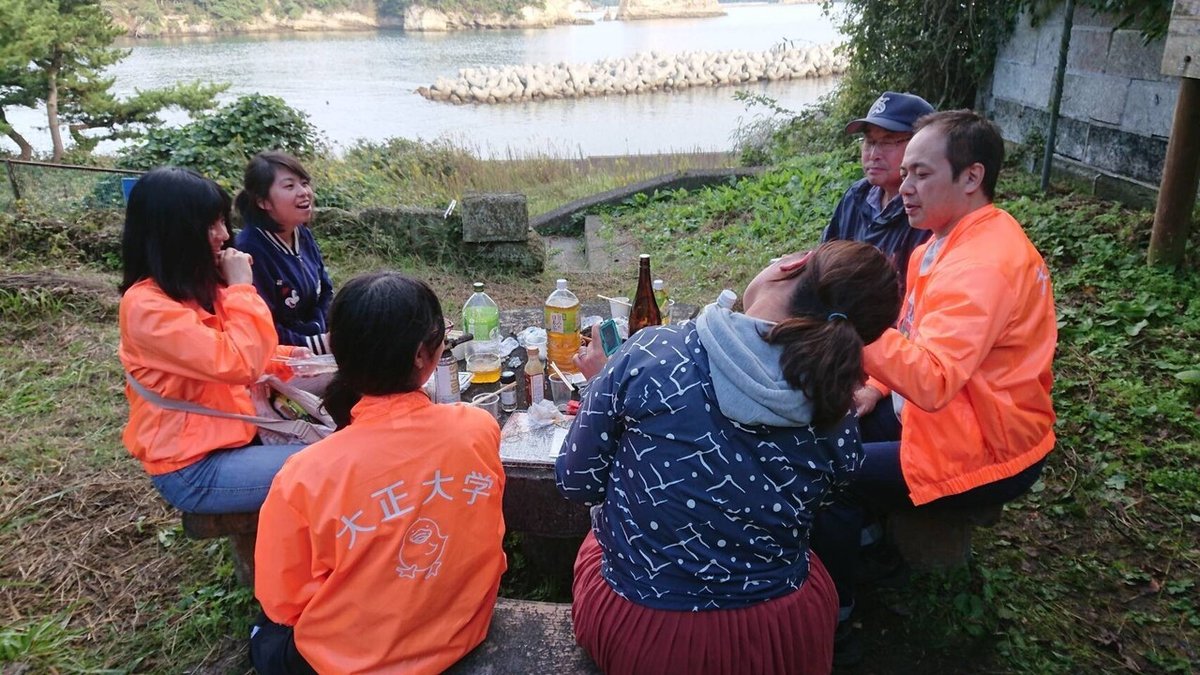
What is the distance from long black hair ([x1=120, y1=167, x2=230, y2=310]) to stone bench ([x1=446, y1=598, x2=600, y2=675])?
1375 millimetres

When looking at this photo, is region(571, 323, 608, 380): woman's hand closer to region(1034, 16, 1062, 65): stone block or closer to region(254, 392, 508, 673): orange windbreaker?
region(254, 392, 508, 673): orange windbreaker

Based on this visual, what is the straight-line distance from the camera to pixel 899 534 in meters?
2.49

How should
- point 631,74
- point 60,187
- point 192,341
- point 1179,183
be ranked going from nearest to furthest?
point 192,341 → point 1179,183 → point 60,187 → point 631,74

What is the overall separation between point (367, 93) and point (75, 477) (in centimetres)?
3048

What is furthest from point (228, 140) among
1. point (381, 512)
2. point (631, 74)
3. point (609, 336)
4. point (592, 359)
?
point (631, 74)

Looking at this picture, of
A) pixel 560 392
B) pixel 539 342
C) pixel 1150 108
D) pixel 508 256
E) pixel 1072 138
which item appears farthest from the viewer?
pixel 508 256

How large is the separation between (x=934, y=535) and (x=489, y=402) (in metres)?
1.58

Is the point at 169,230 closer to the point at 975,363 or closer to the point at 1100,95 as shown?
the point at 975,363

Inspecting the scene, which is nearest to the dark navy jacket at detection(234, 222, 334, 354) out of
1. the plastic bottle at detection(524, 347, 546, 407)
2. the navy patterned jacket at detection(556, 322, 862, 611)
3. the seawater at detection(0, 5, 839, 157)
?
the plastic bottle at detection(524, 347, 546, 407)

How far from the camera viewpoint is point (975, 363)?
1908 mm

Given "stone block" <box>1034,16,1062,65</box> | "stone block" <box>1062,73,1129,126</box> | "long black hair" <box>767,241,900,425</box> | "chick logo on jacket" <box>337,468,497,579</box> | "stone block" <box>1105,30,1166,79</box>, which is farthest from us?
"stone block" <box>1034,16,1062,65</box>

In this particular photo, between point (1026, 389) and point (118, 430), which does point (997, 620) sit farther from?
point (118, 430)

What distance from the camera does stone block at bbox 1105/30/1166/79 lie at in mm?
4695

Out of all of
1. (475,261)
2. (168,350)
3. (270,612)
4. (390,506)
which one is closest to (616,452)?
(390,506)
